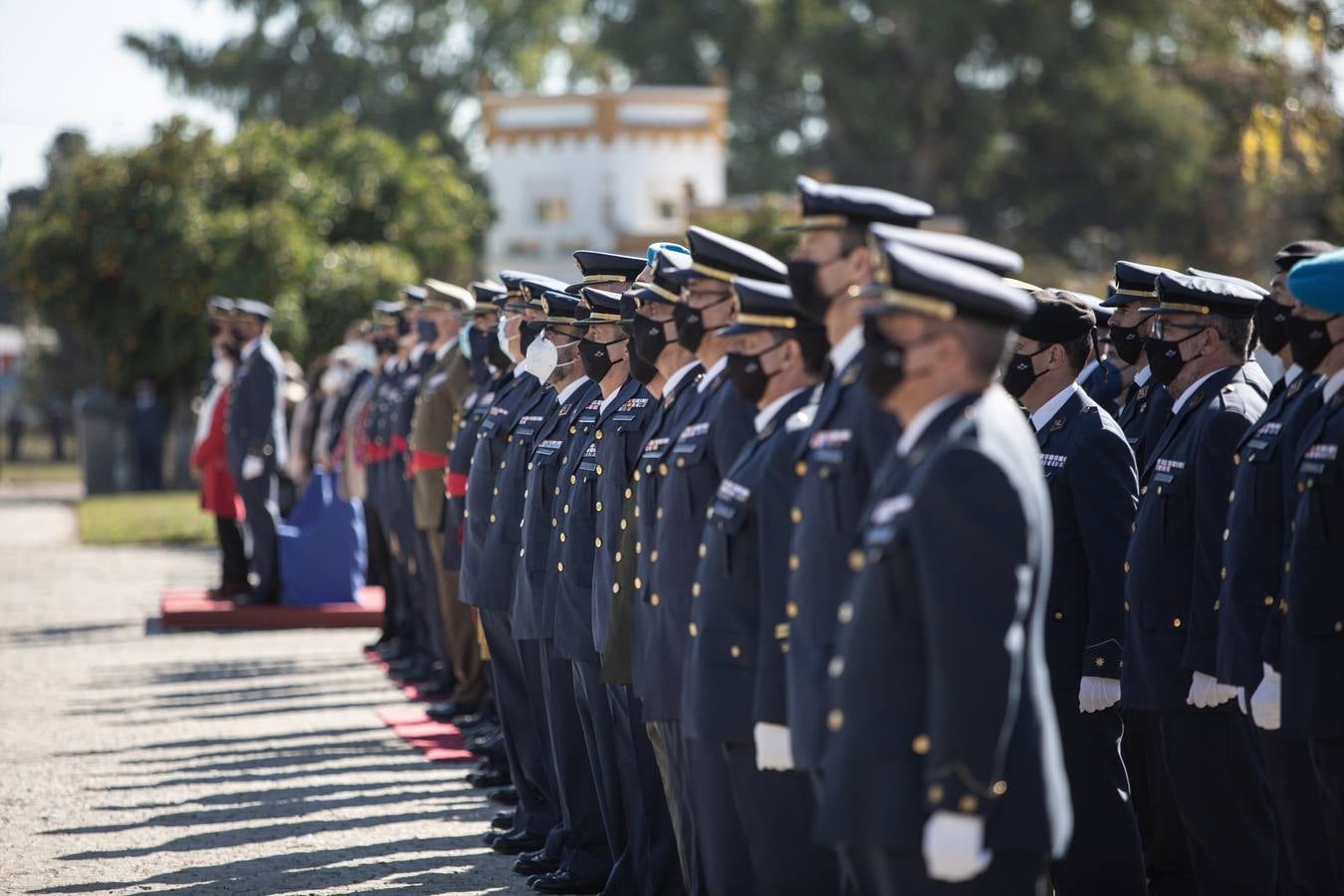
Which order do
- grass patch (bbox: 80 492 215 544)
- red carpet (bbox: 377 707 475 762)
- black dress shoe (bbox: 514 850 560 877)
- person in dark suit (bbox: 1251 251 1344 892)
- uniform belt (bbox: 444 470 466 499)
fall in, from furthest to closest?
grass patch (bbox: 80 492 215 544) → red carpet (bbox: 377 707 475 762) → uniform belt (bbox: 444 470 466 499) → black dress shoe (bbox: 514 850 560 877) → person in dark suit (bbox: 1251 251 1344 892)

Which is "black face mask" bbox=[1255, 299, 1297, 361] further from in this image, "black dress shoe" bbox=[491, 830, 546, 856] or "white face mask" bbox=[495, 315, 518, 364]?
"white face mask" bbox=[495, 315, 518, 364]

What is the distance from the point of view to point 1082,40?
45750 millimetres

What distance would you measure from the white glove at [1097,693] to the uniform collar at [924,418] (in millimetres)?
2480

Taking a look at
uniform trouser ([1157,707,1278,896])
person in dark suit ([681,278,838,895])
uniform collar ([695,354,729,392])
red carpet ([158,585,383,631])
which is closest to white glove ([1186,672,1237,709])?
uniform trouser ([1157,707,1278,896])

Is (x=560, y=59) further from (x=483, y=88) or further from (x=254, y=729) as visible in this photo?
(x=254, y=729)

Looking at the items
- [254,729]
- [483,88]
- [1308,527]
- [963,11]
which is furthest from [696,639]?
[963,11]

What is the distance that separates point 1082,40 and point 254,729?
38.3 meters

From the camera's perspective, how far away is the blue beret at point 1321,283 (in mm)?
5594

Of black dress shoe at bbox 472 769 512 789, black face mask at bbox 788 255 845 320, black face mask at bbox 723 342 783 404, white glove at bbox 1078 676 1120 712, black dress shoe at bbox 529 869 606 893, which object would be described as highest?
black face mask at bbox 788 255 845 320

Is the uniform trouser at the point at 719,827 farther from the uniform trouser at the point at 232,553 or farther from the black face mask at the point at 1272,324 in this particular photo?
the uniform trouser at the point at 232,553

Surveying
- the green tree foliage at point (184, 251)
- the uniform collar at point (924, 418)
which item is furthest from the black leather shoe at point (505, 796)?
the green tree foliage at point (184, 251)

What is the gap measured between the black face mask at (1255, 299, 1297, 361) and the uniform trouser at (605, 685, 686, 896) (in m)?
2.40

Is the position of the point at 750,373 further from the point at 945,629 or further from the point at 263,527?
the point at 263,527

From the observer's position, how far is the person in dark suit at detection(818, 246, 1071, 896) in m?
4.12
